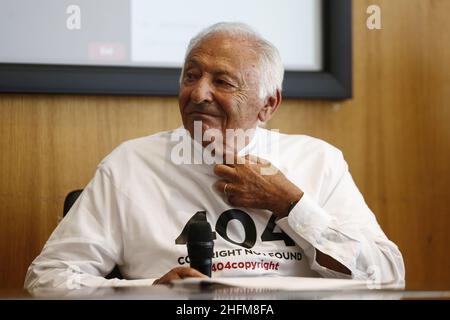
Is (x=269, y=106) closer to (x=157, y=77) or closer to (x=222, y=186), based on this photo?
(x=222, y=186)

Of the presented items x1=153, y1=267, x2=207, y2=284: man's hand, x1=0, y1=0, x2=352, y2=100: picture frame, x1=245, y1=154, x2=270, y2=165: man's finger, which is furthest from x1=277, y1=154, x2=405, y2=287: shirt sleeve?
x1=0, y1=0, x2=352, y2=100: picture frame

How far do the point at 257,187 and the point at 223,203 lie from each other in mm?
92

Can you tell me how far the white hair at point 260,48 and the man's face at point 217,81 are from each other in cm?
2

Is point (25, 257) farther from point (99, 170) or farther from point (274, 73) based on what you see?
point (274, 73)

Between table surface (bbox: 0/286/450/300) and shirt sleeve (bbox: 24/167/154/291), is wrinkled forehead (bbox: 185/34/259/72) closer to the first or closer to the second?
shirt sleeve (bbox: 24/167/154/291)

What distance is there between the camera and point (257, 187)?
1.61 meters

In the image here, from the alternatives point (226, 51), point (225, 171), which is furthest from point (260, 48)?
point (225, 171)

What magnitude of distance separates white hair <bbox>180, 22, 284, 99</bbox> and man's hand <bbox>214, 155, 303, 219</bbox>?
0.22 metres

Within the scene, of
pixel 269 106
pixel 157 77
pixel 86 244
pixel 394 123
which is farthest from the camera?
pixel 394 123

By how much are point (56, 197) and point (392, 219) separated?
1.08m

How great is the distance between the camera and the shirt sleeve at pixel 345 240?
1546 millimetres

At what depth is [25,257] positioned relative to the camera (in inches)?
80.6

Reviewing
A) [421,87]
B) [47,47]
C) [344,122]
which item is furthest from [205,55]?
[421,87]

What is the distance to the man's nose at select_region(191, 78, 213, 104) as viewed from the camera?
164 centimetres
